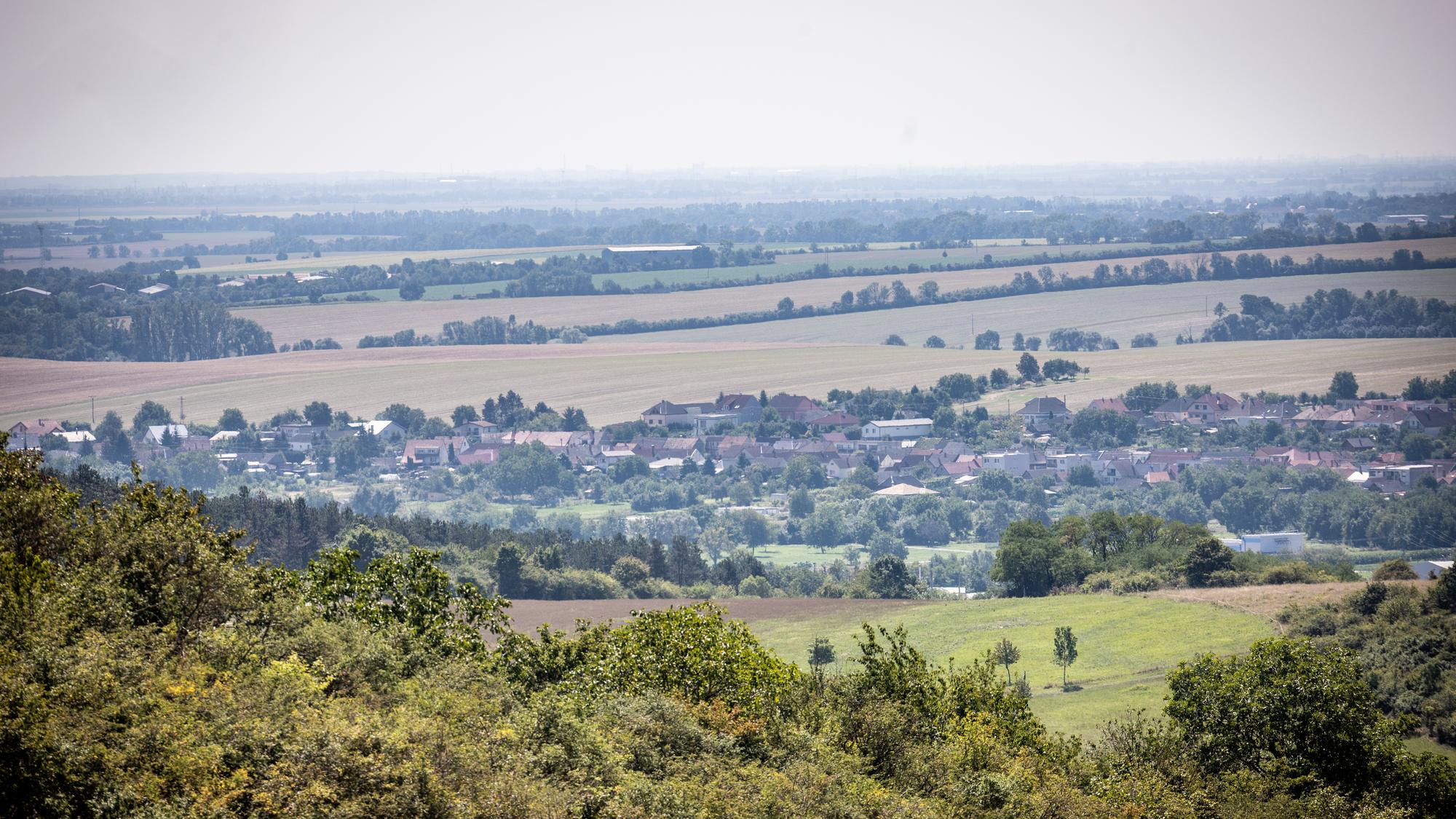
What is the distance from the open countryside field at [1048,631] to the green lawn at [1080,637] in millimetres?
58

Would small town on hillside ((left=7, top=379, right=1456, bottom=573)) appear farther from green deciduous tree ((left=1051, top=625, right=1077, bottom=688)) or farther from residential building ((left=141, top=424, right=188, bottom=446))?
green deciduous tree ((left=1051, top=625, right=1077, bottom=688))

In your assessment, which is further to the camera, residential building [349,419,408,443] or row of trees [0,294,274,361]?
row of trees [0,294,274,361]

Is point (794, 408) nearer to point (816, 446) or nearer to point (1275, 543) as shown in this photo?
point (816, 446)

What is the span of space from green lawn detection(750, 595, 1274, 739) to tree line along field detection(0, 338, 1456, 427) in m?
94.9

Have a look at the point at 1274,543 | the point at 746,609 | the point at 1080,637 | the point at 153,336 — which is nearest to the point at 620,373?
the point at 153,336

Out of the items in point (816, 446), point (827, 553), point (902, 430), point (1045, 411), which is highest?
point (1045, 411)

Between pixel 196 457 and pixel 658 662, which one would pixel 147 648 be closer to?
pixel 658 662

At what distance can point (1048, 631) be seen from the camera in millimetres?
64438

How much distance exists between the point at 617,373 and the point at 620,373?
0.53 meters

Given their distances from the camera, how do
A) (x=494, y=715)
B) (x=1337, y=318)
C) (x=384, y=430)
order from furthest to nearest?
(x=1337, y=318)
(x=384, y=430)
(x=494, y=715)

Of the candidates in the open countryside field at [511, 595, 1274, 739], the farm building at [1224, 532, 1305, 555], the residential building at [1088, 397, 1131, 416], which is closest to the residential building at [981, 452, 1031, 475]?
the residential building at [1088, 397, 1131, 416]

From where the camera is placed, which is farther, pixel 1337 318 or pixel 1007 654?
pixel 1337 318

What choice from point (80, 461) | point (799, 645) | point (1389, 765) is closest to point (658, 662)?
point (1389, 765)

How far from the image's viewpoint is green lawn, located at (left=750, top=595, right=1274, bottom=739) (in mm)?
53066
